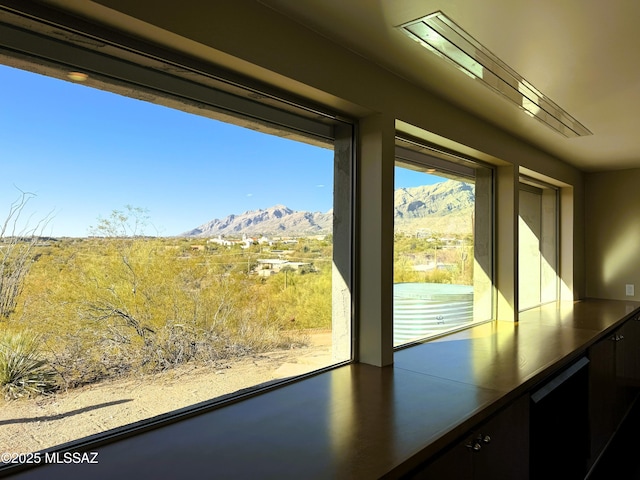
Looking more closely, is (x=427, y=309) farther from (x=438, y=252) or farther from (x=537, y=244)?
(x=537, y=244)

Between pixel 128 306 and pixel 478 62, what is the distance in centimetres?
162

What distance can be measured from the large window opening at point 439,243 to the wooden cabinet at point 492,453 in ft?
2.54

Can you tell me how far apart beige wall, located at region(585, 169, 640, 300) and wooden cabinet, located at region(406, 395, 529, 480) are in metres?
3.37

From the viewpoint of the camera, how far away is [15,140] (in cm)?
104

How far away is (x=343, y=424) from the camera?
1.26 meters

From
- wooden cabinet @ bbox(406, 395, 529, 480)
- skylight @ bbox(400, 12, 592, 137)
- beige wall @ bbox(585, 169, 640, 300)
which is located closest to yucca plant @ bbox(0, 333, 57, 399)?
wooden cabinet @ bbox(406, 395, 529, 480)

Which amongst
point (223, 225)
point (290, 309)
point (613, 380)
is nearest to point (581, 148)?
point (613, 380)

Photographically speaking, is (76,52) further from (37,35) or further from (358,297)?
(358,297)

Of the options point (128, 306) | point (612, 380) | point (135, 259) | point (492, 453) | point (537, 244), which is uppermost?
point (537, 244)

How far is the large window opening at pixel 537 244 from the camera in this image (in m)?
3.74

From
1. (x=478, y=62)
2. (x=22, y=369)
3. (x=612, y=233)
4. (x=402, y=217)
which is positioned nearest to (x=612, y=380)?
(x=402, y=217)

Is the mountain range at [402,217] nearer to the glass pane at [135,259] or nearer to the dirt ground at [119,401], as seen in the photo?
the glass pane at [135,259]

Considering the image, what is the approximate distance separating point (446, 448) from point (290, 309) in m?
0.78

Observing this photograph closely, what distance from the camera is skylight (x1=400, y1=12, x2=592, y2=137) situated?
1.47 meters
